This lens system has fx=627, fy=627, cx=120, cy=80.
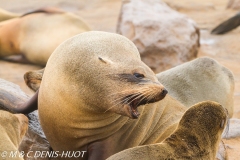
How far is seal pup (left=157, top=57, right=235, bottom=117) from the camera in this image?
17.8 feet

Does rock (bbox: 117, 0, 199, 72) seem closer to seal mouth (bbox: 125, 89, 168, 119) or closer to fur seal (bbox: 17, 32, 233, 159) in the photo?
fur seal (bbox: 17, 32, 233, 159)

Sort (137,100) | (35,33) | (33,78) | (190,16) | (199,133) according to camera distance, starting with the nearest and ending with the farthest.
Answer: (199,133)
(137,100)
(33,78)
(35,33)
(190,16)

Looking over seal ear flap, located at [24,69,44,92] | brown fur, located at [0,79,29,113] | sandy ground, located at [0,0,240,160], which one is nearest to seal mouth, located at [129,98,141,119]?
brown fur, located at [0,79,29,113]

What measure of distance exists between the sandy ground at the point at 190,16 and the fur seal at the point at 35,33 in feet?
0.66

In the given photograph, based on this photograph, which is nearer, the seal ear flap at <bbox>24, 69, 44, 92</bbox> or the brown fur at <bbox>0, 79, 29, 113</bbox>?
the brown fur at <bbox>0, 79, 29, 113</bbox>

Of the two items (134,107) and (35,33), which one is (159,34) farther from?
(134,107)

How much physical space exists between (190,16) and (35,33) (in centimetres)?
485

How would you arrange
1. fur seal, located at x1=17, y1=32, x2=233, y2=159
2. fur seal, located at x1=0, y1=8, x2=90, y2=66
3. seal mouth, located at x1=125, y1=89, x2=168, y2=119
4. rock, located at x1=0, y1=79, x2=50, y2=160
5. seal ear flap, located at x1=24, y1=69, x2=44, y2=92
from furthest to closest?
fur seal, located at x1=0, y1=8, x2=90, y2=66 → seal ear flap, located at x1=24, y1=69, x2=44, y2=92 → rock, located at x1=0, y1=79, x2=50, y2=160 → fur seal, located at x1=17, y1=32, x2=233, y2=159 → seal mouth, located at x1=125, y1=89, x2=168, y2=119

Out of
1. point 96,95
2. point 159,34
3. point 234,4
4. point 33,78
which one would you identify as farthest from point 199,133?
point 234,4

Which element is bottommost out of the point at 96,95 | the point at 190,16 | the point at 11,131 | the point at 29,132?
the point at 190,16

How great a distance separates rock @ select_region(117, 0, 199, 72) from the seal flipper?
4368 mm

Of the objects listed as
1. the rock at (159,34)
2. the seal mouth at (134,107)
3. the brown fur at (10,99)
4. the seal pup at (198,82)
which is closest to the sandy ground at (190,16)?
the rock at (159,34)

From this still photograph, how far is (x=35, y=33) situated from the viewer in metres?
8.85

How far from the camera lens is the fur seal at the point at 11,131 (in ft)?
10.7
